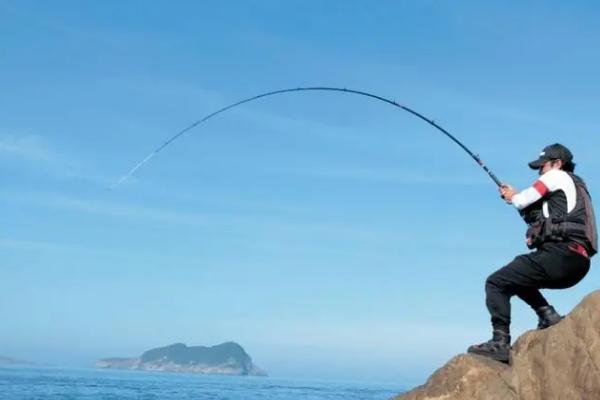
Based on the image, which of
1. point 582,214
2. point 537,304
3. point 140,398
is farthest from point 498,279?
point 140,398

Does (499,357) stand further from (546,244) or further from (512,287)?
(546,244)

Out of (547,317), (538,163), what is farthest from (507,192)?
(547,317)

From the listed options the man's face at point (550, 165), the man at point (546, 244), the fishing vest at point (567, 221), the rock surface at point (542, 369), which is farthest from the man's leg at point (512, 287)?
the man's face at point (550, 165)

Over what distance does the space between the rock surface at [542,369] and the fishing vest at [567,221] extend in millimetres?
759

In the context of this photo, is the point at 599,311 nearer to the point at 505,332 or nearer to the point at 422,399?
the point at 505,332

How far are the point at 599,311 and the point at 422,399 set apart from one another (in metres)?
2.30

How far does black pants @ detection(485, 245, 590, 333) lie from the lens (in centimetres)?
777

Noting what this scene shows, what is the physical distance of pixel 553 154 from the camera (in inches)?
321

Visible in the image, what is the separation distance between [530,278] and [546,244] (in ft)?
1.32

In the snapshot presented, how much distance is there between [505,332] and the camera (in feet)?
27.4

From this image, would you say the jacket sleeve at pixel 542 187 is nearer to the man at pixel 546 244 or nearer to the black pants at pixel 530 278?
the man at pixel 546 244

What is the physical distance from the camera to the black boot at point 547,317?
8211mm

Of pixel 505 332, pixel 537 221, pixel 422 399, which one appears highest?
pixel 537 221

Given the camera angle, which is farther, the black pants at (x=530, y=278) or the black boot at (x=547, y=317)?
the black boot at (x=547, y=317)
